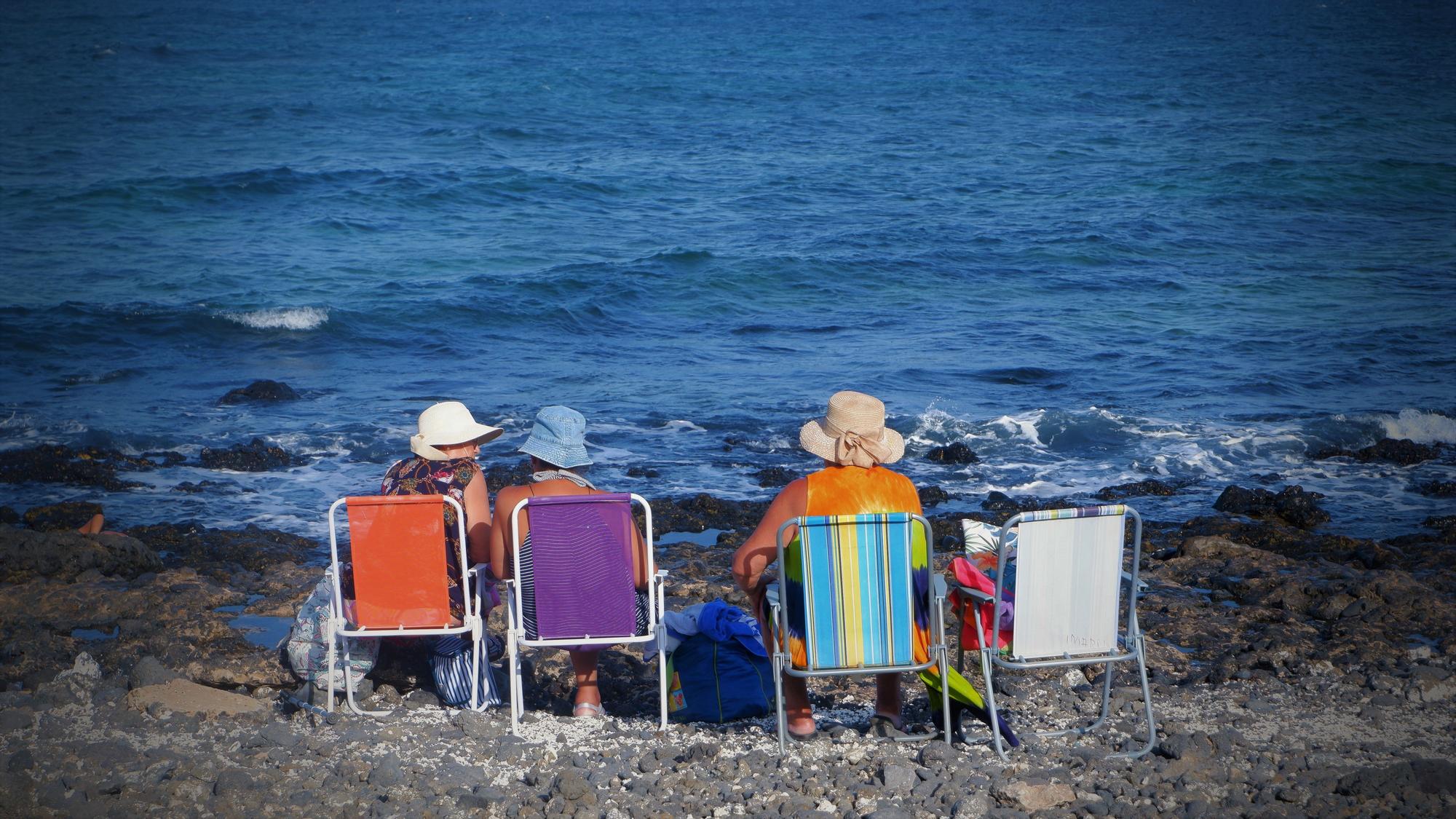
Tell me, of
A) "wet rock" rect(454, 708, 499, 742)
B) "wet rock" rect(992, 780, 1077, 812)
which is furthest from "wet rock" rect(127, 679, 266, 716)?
"wet rock" rect(992, 780, 1077, 812)

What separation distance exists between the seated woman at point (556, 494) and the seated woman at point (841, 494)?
630 mm

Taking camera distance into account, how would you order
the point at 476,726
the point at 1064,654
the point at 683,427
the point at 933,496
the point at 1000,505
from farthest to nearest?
the point at 683,427 → the point at 933,496 → the point at 1000,505 → the point at 476,726 → the point at 1064,654

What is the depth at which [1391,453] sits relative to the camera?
11.4 m

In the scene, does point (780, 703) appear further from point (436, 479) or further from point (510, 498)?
point (436, 479)

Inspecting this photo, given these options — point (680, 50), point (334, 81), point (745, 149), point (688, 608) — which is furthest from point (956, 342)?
point (680, 50)

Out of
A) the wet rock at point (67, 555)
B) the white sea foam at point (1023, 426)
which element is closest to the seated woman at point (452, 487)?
the wet rock at point (67, 555)

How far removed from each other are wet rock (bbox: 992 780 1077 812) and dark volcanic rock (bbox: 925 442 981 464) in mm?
7467

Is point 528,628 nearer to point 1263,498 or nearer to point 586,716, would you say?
point 586,716

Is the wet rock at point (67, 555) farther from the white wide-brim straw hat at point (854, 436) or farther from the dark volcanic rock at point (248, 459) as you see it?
the white wide-brim straw hat at point (854, 436)

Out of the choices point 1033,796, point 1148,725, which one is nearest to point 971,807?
point 1033,796

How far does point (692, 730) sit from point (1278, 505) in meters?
6.59

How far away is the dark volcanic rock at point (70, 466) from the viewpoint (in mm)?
10609

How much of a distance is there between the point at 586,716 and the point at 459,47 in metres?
53.6

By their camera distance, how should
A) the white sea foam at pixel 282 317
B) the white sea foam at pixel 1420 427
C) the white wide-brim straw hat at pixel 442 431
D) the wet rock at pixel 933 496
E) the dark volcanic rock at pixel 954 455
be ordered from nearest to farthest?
the white wide-brim straw hat at pixel 442 431 < the wet rock at pixel 933 496 < the dark volcanic rock at pixel 954 455 < the white sea foam at pixel 1420 427 < the white sea foam at pixel 282 317
